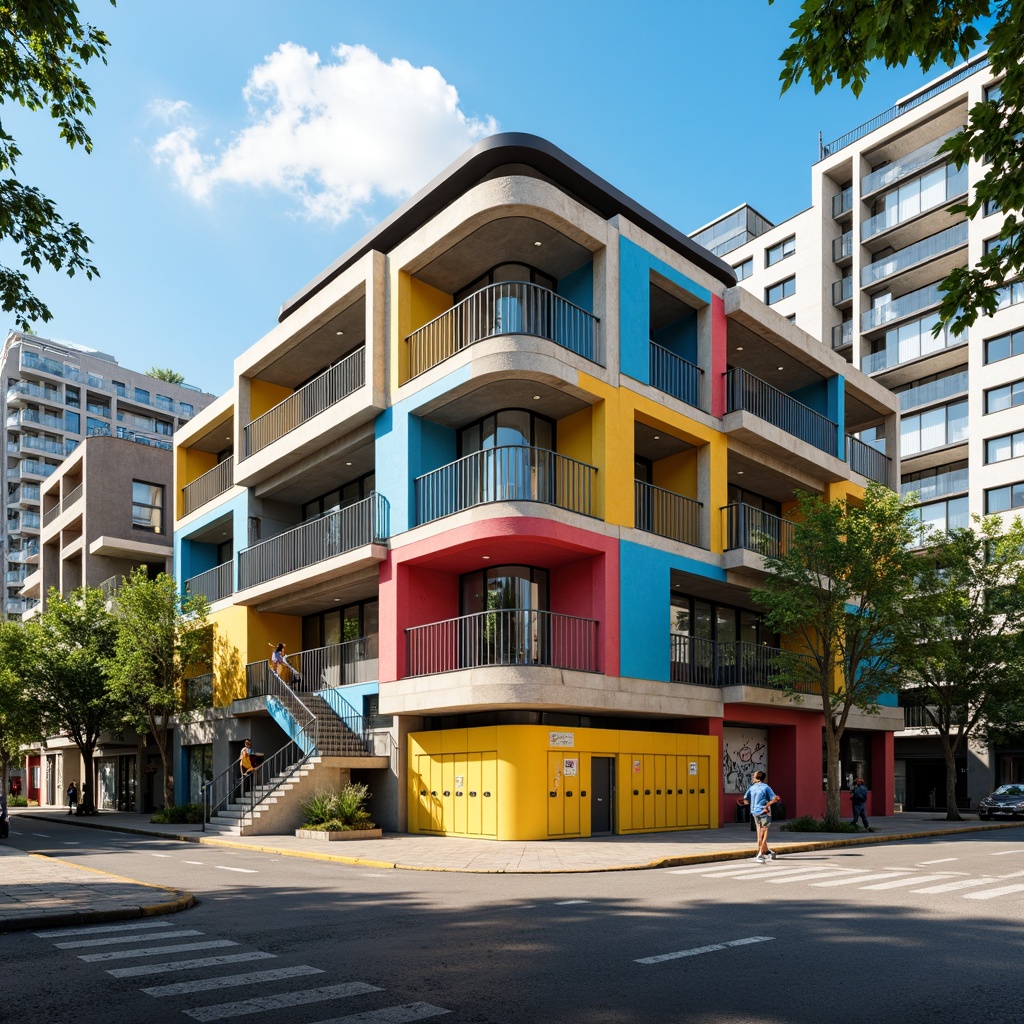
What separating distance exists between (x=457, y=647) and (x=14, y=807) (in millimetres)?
43516

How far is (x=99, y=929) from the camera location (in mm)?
10828

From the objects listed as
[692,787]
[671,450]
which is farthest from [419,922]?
[671,450]

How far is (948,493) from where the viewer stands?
5188 cm

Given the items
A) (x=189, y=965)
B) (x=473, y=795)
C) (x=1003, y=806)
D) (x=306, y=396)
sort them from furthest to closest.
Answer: (x=1003, y=806)
(x=306, y=396)
(x=473, y=795)
(x=189, y=965)

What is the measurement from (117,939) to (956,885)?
36.9 ft

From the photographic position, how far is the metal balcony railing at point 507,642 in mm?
23906

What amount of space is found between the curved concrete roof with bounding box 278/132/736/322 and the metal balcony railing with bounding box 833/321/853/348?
29.9m

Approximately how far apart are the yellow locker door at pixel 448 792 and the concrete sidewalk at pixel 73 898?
9.78m

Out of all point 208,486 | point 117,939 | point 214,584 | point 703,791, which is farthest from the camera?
point 208,486

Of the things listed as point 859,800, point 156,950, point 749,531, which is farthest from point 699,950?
point 749,531

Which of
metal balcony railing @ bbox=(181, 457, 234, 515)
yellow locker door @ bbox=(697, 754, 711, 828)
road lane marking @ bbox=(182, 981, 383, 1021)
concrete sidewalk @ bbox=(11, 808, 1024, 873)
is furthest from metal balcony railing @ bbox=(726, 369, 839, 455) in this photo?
road lane marking @ bbox=(182, 981, 383, 1021)

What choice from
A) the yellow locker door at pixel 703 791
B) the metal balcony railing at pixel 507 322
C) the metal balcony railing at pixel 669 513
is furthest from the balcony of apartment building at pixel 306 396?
the yellow locker door at pixel 703 791

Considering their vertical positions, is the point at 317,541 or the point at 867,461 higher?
the point at 867,461

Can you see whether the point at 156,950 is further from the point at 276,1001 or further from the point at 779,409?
the point at 779,409
